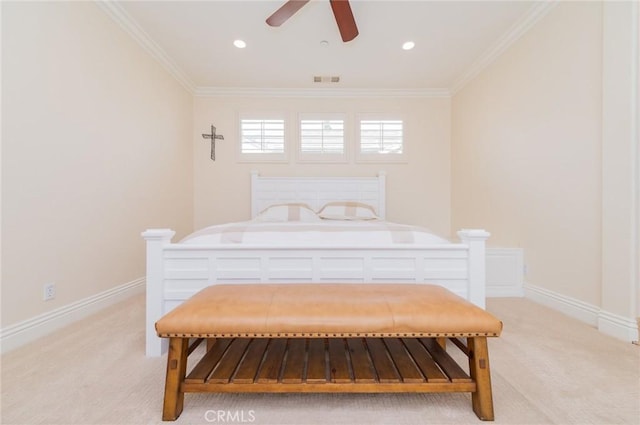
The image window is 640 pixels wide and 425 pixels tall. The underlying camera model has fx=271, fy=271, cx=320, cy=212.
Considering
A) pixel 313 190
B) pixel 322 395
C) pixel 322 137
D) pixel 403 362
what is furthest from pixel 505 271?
pixel 322 137

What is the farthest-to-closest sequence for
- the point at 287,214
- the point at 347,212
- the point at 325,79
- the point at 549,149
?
the point at 325,79, the point at 347,212, the point at 287,214, the point at 549,149

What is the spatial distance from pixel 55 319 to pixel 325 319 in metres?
2.13

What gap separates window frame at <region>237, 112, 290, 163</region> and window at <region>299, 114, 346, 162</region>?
8.9 inches

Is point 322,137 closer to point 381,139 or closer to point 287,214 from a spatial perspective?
point 381,139

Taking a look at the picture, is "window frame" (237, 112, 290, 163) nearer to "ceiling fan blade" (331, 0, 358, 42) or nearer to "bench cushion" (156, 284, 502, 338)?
"ceiling fan blade" (331, 0, 358, 42)

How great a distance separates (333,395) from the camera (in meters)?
1.27

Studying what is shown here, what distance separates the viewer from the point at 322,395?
4.17ft

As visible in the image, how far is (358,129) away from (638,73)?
275 cm

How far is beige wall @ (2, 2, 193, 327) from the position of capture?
5.71 feet

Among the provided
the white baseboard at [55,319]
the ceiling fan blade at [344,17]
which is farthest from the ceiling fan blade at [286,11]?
the white baseboard at [55,319]

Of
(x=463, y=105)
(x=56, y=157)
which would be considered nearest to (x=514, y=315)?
(x=463, y=105)

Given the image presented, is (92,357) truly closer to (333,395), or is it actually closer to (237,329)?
(237,329)

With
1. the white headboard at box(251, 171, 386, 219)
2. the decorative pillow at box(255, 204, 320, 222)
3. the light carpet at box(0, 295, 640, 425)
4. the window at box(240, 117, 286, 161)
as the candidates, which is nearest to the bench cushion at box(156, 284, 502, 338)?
the light carpet at box(0, 295, 640, 425)

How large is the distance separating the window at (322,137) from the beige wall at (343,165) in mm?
109
